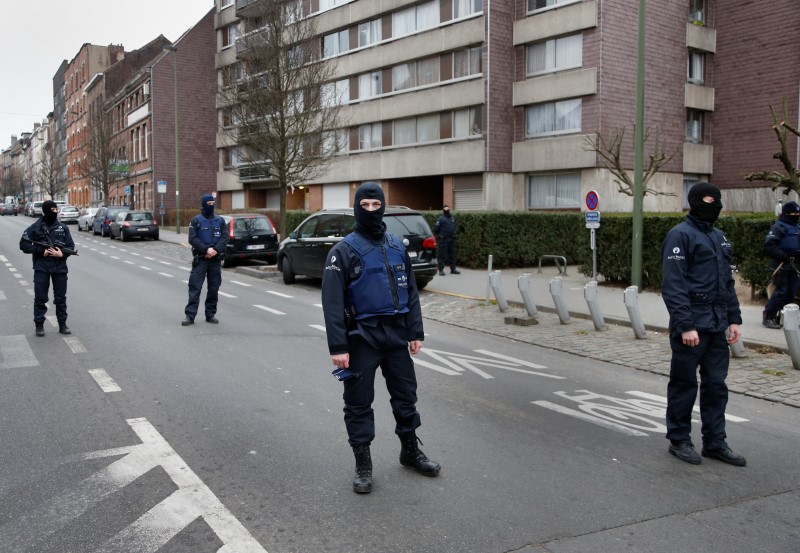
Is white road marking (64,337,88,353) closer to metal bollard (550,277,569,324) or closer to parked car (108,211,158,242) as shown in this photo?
metal bollard (550,277,569,324)

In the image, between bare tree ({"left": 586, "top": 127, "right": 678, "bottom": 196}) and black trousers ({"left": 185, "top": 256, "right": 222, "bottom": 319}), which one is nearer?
black trousers ({"left": 185, "top": 256, "right": 222, "bottom": 319})

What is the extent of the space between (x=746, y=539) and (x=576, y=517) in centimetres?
82

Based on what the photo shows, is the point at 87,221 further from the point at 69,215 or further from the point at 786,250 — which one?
the point at 786,250

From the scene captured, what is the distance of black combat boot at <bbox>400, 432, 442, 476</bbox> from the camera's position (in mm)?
4648

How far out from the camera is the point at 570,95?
30.4 meters

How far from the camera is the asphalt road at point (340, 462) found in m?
3.80

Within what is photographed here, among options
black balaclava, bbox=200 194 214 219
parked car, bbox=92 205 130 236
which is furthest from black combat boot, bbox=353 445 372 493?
parked car, bbox=92 205 130 236

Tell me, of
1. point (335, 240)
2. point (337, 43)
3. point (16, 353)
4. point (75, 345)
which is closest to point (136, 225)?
point (337, 43)

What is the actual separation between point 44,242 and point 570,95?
24375 mm

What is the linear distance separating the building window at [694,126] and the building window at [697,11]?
378 cm

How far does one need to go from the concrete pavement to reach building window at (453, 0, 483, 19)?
1966cm

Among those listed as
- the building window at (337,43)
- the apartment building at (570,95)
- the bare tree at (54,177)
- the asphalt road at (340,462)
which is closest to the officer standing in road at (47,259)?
the asphalt road at (340,462)

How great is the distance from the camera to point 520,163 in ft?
108

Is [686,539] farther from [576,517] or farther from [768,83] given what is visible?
[768,83]
